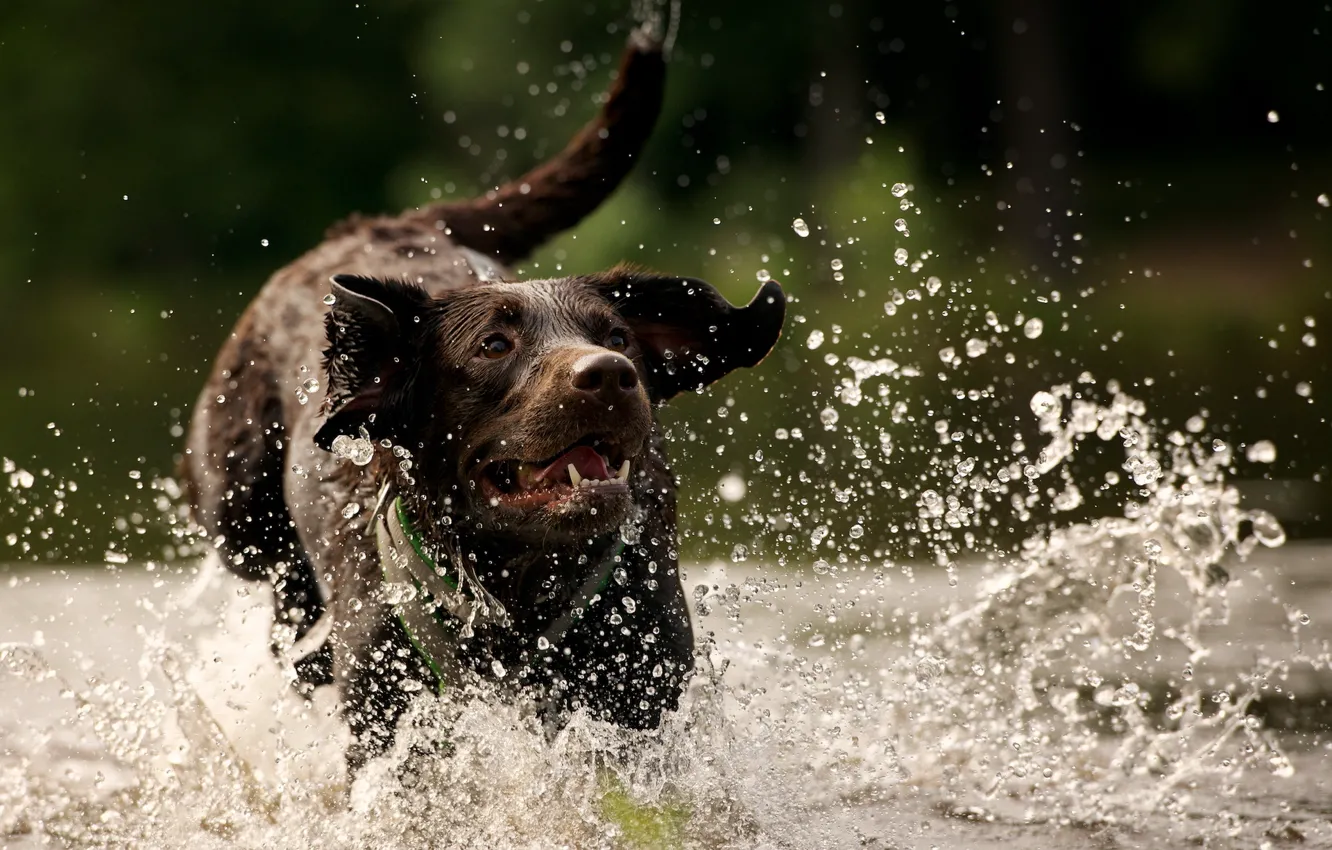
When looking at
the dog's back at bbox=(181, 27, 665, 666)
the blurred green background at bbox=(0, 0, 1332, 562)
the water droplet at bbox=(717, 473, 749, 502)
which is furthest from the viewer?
the blurred green background at bbox=(0, 0, 1332, 562)

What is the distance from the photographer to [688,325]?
4.86 meters

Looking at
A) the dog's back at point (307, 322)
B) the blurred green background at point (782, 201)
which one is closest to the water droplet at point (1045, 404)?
the dog's back at point (307, 322)

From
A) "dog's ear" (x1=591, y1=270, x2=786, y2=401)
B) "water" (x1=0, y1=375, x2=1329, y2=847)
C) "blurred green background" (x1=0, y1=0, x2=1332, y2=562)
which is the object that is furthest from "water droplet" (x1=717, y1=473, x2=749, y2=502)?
"dog's ear" (x1=591, y1=270, x2=786, y2=401)

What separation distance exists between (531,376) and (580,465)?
24 cm

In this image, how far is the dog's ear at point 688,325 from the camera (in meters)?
4.77

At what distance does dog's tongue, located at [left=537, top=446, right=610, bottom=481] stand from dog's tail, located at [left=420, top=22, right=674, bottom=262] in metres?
2.10

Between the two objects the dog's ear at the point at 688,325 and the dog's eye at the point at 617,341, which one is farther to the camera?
the dog's ear at the point at 688,325

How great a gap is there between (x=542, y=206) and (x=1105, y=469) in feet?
17.5

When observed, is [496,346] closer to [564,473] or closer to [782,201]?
[564,473]

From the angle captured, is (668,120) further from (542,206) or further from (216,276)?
(542,206)

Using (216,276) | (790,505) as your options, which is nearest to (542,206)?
(790,505)

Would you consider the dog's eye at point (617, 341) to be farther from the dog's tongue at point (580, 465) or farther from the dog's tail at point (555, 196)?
the dog's tail at point (555, 196)

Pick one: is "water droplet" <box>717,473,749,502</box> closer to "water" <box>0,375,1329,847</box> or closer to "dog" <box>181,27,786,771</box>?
"water" <box>0,375,1329,847</box>

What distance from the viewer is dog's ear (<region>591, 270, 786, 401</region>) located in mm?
4766
